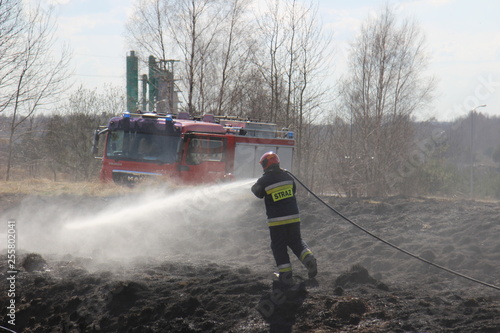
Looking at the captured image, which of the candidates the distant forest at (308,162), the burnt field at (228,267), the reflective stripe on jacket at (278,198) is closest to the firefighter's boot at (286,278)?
the burnt field at (228,267)

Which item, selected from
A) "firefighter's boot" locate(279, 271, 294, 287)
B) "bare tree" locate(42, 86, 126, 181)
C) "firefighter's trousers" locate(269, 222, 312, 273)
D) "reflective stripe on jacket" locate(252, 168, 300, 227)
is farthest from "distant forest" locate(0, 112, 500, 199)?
"firefighter's boot" locate(279, 271, 294, 287)

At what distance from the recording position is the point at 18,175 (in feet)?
89.4

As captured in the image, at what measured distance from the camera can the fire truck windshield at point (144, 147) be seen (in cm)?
1614

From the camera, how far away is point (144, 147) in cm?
1631

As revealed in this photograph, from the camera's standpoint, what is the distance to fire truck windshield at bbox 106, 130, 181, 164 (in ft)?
53.0

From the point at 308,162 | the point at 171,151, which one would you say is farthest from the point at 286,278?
the point at 308,162

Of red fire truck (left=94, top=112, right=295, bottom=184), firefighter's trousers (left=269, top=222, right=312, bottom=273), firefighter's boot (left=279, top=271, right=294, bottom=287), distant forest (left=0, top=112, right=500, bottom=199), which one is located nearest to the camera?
firefighter's boot (left=279, top=271, right=294, bottom=287)

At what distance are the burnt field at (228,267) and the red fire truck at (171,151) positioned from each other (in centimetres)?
215

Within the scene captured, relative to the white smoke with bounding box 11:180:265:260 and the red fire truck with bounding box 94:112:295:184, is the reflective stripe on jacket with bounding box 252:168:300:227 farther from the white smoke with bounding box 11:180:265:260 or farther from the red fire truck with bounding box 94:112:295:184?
the red fire truck with bounding box 94:112:295:184

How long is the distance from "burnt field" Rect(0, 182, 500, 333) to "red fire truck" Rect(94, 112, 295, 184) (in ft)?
7.05

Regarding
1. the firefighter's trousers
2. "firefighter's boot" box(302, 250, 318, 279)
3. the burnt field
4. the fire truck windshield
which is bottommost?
the burnt field

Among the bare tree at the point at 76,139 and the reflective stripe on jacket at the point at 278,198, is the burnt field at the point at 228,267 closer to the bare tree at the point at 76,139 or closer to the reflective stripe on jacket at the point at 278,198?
the reflective stripe on jacket at the point at 278,198

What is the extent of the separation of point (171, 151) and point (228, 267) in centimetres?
842

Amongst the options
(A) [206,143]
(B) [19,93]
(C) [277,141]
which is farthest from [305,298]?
(B) [19,93]
